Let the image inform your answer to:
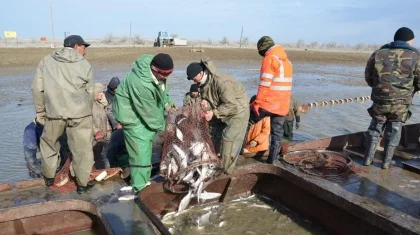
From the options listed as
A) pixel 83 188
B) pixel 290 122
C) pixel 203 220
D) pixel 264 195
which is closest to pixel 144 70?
pixel 83 188

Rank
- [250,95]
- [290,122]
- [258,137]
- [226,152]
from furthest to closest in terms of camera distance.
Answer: [250,95]
[290,122]
[258,137]
[226,152]

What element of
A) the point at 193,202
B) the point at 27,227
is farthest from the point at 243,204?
the point at 27,227

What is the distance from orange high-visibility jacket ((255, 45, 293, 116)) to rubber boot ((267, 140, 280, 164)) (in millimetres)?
474

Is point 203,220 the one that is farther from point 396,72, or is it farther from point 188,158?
point 396,72

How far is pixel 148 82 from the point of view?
171 inches

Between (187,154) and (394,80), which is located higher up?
(394,80)

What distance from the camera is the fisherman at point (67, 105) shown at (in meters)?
4.18

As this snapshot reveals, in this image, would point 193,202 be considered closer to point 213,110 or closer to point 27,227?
point 213,110

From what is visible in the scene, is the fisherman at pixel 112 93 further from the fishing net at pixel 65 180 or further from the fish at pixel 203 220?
the fish at pixel 203 220

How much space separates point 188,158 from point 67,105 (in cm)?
166

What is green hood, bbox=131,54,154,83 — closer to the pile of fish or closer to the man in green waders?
the man in green waders

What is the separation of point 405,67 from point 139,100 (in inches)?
151

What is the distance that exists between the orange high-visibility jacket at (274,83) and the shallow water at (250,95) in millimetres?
4015

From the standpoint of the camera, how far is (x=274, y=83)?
17.8 feet
